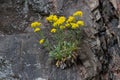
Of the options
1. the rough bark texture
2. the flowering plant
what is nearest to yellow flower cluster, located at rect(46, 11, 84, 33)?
the flowering plant

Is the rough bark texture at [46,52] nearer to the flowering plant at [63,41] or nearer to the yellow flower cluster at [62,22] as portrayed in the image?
the flowering plant at [63,41]

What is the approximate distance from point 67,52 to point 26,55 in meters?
1.01

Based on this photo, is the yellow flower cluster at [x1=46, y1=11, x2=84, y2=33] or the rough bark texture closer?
the yellow flower cluster at [x1=46, y1=11, x2=84, y2=33]

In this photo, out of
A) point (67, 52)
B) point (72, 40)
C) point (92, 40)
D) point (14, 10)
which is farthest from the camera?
point (14, 10)

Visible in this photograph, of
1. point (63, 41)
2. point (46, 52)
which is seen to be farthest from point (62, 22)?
point (46, 52)

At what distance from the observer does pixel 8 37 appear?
675 cm

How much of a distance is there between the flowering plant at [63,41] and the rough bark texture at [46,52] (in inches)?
8.2

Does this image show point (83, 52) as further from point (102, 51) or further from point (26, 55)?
point (26, 55)

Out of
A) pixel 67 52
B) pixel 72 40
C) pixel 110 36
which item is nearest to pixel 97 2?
pixel 110 36

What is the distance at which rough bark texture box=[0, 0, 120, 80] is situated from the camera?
19.4 feet

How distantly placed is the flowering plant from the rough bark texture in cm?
21

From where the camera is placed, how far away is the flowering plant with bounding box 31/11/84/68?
5.83 m

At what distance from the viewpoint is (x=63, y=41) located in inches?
238

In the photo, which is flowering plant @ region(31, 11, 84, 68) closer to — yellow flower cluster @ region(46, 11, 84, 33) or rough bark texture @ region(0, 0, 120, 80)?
yellow flower cluster @ region(46, 11, 84, 33)
